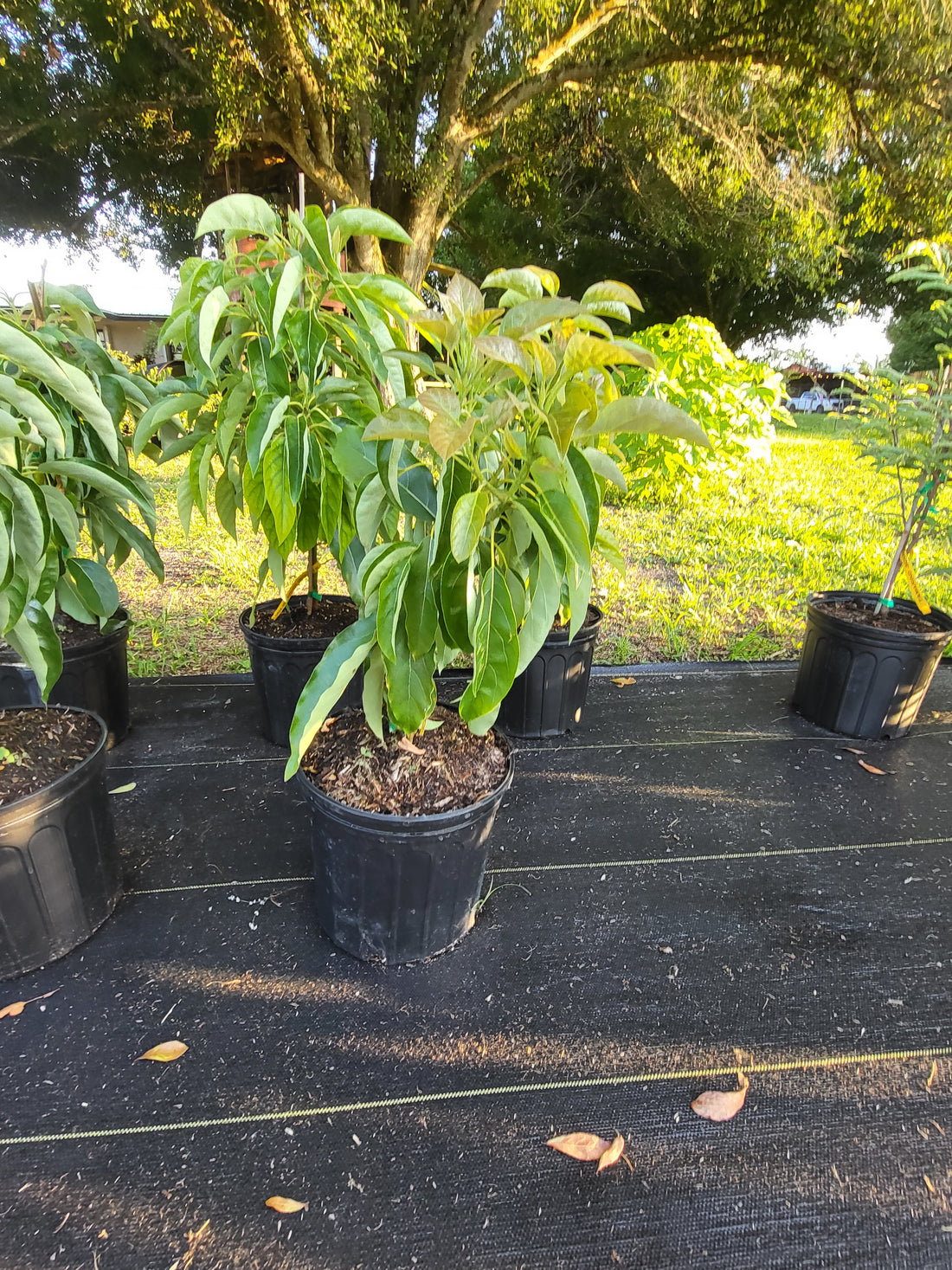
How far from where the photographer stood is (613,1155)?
3.60ft

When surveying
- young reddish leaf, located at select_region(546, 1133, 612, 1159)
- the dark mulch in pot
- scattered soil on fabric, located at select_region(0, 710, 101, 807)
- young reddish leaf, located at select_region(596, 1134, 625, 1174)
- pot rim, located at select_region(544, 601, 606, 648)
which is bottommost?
young reddish leaf, located at select_region(546, 1133, 612, 1159)

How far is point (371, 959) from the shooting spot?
4.76 feet

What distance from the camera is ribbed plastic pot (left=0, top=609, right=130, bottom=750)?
6.60ft

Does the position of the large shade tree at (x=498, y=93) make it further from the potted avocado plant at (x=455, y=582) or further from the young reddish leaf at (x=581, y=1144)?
the young reddish leaf at (x=581, y=1144)

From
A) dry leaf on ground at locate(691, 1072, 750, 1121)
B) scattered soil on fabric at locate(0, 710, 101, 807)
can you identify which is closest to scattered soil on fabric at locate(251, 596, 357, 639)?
scattered soil on fabric at locate(0, 710, 101, 807)

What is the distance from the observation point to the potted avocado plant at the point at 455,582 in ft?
3.17

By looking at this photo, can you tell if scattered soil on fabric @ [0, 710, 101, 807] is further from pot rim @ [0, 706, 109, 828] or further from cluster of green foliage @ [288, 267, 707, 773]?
cluster of green foliage @ [288, 267, 707, 773]

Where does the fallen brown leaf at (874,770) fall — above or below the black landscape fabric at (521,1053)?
above

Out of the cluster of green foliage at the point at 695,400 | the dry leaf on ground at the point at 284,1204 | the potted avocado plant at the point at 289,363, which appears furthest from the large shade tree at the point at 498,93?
the dry leaf on ground at the point at 284,1204

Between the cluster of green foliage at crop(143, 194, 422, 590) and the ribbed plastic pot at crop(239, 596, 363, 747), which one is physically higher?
the cluster of green foliage at crop(143, 194, 422, 590)

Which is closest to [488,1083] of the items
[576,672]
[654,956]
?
[654,956]

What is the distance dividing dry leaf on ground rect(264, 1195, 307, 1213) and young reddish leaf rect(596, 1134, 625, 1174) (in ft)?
1.51

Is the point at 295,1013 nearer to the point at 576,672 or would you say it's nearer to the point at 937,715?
the point at 576,672

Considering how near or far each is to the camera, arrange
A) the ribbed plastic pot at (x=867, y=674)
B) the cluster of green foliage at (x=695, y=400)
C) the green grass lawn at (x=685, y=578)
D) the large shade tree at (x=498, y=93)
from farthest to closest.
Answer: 1. the large shade tree at (x=498, y=93)
2. the cluster of green foliage at (x=695, y=400)
3. the green grass lawn at (x=685, y=578)
4. the ribbed plastic pot at (x=867, y=674)
